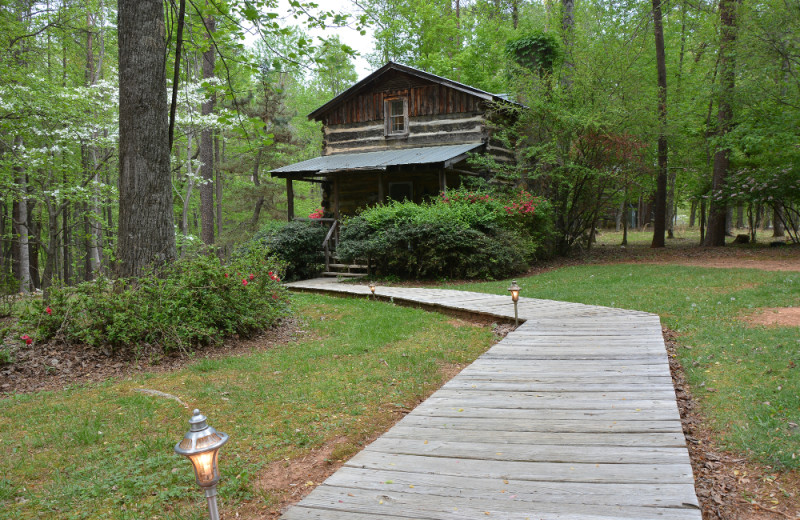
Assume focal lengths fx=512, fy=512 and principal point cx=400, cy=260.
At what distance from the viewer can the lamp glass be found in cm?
222

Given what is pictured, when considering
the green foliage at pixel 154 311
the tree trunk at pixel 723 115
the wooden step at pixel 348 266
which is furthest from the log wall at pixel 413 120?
the green foliage at pixel 154 311

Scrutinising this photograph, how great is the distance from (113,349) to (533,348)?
5012 millimetres

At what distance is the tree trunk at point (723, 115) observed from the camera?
16297mm

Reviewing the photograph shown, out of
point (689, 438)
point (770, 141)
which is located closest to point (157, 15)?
point (689, 438)

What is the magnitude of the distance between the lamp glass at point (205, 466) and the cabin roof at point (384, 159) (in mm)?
13125

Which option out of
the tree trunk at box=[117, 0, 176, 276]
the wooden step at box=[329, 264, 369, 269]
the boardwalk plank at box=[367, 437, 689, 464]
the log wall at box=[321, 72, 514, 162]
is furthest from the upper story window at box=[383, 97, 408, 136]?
the boardwalk plank at box=[367, 437, 689, 464]

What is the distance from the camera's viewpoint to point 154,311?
6.32m

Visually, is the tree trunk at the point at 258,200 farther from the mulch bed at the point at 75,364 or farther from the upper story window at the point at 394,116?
the mulch bed at the point at 75,364

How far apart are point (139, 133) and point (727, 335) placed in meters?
8.06

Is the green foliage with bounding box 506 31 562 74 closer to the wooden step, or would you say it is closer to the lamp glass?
the wooden step

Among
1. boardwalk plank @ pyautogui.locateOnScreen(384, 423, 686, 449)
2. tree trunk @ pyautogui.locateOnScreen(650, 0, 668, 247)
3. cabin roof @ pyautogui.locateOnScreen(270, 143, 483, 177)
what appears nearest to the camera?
boardwalk plank @ pyautogui.locateOnScreen(384, 423, 686, 449)

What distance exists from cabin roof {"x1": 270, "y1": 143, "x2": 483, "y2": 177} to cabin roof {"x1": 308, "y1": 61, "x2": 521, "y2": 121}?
1674 millimetres

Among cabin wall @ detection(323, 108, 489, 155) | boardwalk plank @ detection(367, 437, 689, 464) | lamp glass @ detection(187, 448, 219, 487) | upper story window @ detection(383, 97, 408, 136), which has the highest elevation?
upper story window @ detection(383, 97, 408, 136)

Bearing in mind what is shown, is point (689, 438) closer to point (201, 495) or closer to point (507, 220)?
point (201, 495)
